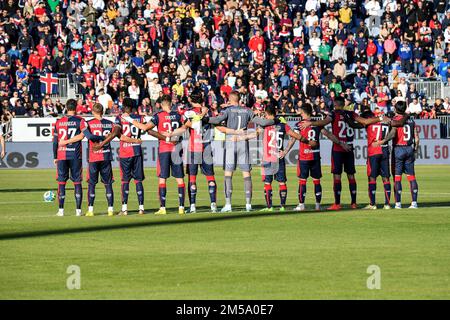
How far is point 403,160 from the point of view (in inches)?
908

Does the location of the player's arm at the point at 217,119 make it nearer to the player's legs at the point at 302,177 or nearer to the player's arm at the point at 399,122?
the player's legs at the point at 302,177

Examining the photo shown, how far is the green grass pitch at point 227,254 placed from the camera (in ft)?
43.2

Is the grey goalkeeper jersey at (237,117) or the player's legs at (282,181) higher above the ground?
the grey goalkeeper jersey at (237,117)

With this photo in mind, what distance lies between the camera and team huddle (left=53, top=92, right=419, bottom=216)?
2227cm

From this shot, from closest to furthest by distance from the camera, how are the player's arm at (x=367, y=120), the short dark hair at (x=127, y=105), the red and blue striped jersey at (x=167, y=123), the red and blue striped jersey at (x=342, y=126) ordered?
the short dark hair at (x=127, y=105) < the red and blue striped jersey at (x=167, y=123) < the player's arm at (x=367, y=120) < the red and blue striped jersey at (x=342, y=126)

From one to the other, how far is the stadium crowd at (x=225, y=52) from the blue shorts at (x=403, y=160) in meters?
20.5

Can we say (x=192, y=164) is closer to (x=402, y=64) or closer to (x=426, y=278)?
(x=426, y=278)

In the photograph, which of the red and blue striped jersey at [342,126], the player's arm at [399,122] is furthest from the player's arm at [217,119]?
the player's arm at [399,122]

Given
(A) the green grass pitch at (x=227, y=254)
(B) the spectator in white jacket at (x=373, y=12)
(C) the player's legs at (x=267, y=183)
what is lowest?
(A) the green grass pitch at (x=227, y=254)

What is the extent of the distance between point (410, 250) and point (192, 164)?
7499 mm

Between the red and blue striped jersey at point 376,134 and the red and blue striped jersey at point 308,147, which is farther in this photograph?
the red and blue striped jersey at point 308,147

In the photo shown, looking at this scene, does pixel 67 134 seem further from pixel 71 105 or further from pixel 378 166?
pixel 378 166

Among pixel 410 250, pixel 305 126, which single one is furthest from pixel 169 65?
pixel 410 250

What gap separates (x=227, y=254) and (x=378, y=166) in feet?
25.5
